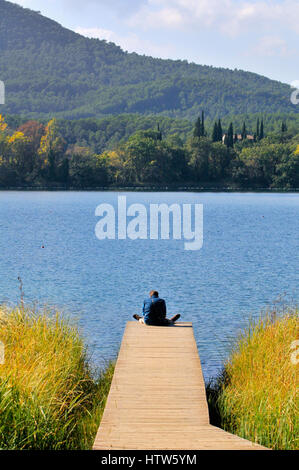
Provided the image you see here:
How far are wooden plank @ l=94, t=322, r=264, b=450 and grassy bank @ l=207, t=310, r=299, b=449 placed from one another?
358mm

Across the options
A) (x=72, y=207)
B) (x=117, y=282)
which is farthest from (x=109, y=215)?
(x=117, y=282)

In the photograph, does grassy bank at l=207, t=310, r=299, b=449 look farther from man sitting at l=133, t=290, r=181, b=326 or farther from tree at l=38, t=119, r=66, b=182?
tree at l=38, t=119, r=66, b=182

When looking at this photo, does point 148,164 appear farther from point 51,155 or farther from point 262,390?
point 262,390

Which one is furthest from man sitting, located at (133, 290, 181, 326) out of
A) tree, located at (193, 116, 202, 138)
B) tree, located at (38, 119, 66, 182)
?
tree, located at (193, 116, 202, 138)

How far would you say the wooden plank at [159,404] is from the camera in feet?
18.9

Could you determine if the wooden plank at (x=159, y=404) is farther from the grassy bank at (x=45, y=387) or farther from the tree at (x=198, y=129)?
the tree at (x=198, y=129)

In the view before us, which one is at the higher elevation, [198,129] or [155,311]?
[198,129]

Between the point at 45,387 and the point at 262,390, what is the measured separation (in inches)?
93.3

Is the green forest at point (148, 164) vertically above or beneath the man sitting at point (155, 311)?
above

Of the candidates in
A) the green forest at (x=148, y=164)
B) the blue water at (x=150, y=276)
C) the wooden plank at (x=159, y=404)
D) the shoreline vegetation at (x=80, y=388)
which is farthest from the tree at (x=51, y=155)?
the wooden plank at (x=159, y=404)

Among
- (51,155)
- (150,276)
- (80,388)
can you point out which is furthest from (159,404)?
(51,155)

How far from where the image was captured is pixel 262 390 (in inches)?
270

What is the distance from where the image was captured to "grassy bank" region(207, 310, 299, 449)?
20.0ft

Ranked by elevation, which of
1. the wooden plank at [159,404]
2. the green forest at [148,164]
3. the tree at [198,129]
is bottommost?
the wooden plank at [159,404]
